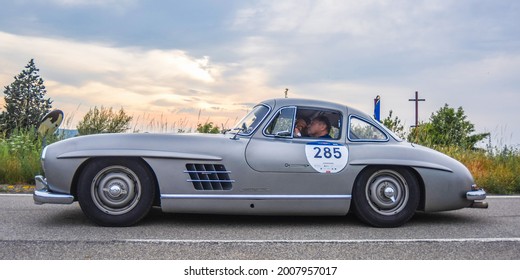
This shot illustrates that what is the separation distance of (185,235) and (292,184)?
1.40 meters

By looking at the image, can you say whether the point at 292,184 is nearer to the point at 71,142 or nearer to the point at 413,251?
the point at 413,251

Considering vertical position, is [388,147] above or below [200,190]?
above

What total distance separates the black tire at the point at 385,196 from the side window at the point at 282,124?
106 cm

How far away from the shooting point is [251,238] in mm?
6090

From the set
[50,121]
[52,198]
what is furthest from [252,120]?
[50,121]

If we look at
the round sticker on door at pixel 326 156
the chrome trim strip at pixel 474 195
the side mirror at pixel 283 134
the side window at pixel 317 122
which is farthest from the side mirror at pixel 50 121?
the chrome trim strip at pixel 474 195

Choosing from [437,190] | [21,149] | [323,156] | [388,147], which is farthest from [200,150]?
[21,149]

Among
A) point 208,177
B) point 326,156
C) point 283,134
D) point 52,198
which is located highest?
point 283,134

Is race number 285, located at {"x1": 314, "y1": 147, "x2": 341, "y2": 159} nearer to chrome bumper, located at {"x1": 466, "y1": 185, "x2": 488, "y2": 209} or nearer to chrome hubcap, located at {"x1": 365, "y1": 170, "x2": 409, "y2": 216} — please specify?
chrome hubcap, located at {"x1": 365, "y1": 170, "x2": 409, "y2": 216}

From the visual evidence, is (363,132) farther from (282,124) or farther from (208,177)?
(208,177)

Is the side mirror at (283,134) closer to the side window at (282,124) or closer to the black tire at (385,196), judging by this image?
the side window at (282,124)

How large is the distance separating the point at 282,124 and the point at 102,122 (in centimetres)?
1080

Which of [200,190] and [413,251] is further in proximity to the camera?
[200,190]

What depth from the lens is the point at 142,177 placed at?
6.46m
